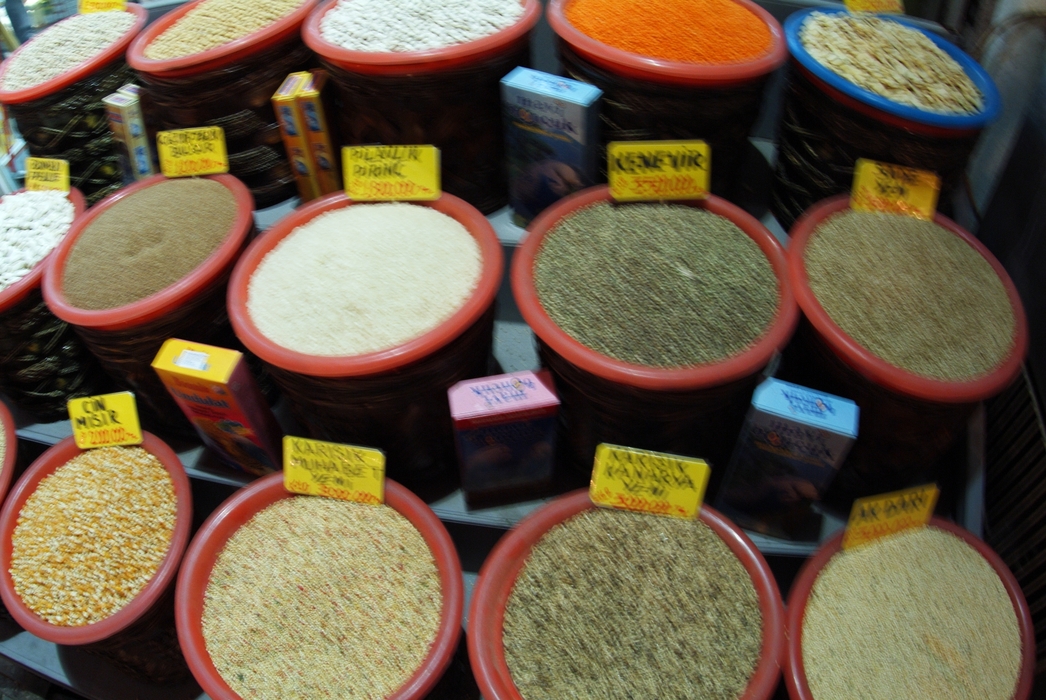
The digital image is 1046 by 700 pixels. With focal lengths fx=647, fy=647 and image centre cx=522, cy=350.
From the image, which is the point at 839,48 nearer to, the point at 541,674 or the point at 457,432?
the point at 457,432

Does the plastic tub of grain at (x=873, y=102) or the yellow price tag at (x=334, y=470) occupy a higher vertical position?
the plastic tub of grain at (x=873, y=102)

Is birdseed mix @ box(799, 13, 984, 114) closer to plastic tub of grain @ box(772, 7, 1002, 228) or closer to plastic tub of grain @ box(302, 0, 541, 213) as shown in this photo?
plastic tub of grain @ box(772, 7, 1002, 228)

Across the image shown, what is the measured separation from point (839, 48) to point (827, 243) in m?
0.36

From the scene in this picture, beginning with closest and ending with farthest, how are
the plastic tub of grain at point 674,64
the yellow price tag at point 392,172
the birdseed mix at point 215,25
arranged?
the plastic tub of grain at point 674,64 < the yellow price tag at point 392,172 < the birdseed mix at point 215,25

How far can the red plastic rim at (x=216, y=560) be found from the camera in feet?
2.82

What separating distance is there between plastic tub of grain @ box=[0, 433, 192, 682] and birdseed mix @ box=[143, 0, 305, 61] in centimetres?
76

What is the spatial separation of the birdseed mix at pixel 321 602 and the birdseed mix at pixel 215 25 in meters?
0.90

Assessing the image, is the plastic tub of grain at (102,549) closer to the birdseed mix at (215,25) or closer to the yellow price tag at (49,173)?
the yellow price tag at (49,173)

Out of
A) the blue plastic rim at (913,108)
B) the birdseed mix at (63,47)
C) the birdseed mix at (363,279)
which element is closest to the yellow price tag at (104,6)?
the birdseed mix at (63,47)

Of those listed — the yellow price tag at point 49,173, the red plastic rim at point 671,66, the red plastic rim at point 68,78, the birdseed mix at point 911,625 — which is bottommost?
the birdseed mix at point 911,625

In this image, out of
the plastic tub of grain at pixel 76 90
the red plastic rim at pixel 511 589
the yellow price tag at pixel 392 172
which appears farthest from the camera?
the plastic tub of grain at pixel 76 90

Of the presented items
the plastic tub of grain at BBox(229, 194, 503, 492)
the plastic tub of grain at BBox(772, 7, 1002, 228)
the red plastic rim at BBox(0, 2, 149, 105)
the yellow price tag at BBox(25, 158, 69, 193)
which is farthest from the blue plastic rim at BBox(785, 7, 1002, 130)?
the yellow price tag at BBox(25, 158, 69, 193)

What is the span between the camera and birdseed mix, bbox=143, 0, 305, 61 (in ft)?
4.13

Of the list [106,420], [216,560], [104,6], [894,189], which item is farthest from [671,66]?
[104,6]
